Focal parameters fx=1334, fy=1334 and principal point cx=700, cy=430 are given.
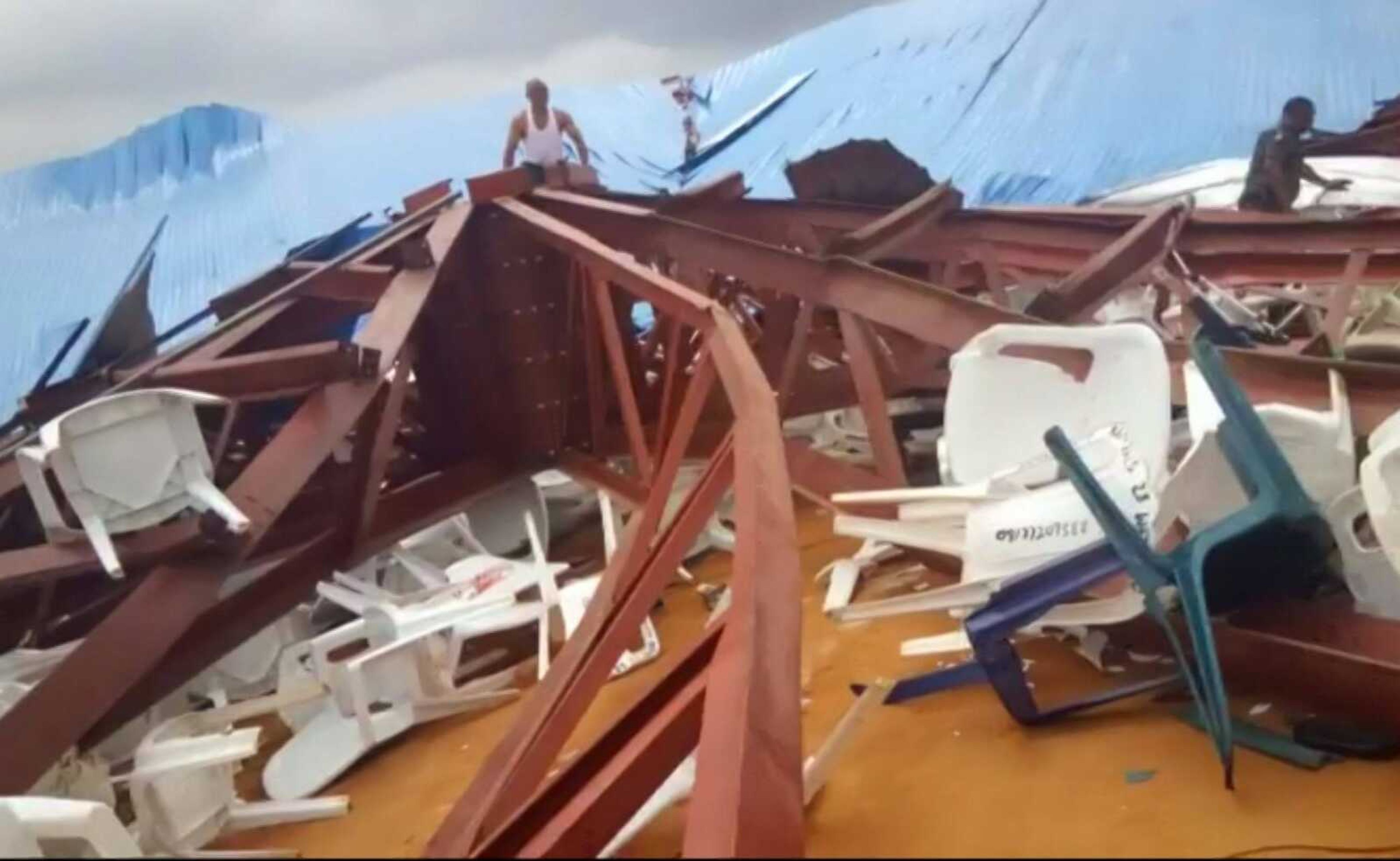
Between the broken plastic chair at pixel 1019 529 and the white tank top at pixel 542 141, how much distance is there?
4361mm

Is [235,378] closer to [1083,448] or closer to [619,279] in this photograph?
[619,279]

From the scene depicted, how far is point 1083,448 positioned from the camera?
10.7 ft

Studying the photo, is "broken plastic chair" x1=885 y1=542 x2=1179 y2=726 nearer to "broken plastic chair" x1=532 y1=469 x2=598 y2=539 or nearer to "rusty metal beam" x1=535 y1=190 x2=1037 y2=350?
"rusty metal beam" x1=535 y1=190 x2=1037 y2=350

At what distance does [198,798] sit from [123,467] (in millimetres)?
780

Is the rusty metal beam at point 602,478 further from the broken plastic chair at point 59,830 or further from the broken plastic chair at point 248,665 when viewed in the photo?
the broken plastic chair at point 59,830

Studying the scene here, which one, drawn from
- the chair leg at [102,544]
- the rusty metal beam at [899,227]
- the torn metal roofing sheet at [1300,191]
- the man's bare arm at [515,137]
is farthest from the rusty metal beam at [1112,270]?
the man's bare arm at [515,137]

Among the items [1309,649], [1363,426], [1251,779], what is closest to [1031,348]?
[1363,426]

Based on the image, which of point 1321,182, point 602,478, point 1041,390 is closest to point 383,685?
point 602,478

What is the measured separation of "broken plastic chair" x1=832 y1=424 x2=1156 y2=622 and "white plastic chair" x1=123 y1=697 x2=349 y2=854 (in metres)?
1.43

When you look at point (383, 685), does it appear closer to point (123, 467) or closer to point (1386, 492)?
point (123, 467)

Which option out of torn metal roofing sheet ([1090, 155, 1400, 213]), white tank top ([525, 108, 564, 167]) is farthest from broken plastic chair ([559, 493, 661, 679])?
torn metal roofing sheet ([1090, 155, 1400, 213])

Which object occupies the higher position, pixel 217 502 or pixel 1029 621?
pixel 217 502

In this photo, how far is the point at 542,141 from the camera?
727 cm

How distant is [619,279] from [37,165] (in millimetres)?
9189
